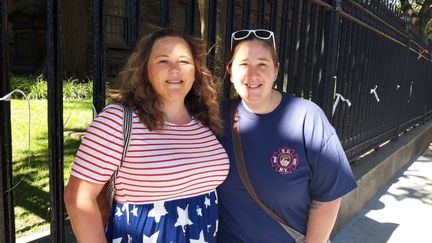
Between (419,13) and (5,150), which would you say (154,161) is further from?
(419,13)

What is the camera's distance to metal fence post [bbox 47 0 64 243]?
1776 millimetres

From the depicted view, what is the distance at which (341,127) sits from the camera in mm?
4809

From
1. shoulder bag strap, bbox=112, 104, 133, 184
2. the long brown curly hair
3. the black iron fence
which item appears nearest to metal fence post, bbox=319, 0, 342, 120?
the black iron fence

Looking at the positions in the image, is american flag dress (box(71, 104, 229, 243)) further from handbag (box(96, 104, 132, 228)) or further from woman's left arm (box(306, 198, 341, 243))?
woman's left arm (box(306, 198, 341, 243))

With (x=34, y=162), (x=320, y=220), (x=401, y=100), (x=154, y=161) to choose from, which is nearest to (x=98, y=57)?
(x=154, y=161)

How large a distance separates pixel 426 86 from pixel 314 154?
9.75 metres

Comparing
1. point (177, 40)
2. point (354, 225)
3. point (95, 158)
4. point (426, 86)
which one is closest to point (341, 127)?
point (354, 225)

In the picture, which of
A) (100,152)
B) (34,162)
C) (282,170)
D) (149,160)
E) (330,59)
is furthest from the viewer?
(34,162)

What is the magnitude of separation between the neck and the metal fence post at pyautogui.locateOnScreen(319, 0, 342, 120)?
2377 millimetres

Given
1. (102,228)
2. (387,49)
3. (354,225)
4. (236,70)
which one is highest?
(387,49)

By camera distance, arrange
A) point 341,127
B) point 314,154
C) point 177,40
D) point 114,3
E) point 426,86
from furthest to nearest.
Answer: point 114,3
point 426,86
point 341,127
point 314,154
point 177,40

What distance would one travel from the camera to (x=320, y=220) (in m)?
2.14

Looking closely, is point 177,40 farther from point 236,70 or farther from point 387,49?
point 387,49

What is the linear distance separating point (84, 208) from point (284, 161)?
0.94m
